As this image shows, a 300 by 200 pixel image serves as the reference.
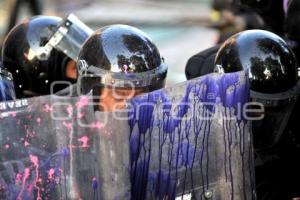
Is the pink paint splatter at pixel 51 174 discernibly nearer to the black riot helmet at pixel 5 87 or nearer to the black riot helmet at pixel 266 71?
the black riot helmet at pixel 5 87

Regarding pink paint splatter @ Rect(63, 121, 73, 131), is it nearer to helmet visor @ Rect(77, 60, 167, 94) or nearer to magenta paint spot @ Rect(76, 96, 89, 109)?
magenta paint spot @ Rect(76, 96, 89, 109)

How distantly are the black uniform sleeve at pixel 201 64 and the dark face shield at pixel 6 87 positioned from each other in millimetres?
1119

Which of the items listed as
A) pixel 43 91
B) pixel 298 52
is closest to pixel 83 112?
pixel 43 91

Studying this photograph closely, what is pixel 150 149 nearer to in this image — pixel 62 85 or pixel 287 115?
pixel 287 115

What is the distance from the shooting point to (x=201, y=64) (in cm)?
388

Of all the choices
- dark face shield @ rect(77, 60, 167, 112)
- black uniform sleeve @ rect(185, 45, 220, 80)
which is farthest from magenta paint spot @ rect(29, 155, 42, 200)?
black uniform sleeve @ rect(185, 45, 220, 80)

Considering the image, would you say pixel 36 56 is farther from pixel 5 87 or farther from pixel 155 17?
pixel 155 17

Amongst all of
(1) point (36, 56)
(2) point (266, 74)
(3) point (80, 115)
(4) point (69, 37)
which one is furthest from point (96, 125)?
(1) point (36, 56)

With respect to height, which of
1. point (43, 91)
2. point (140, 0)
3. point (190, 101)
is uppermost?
point (190, 101)

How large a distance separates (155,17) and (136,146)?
31.3ft

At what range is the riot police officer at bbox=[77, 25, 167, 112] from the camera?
9.58 feet

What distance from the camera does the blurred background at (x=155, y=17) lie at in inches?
356

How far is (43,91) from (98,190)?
5.32 ft

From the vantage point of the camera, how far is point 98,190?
238 cm
